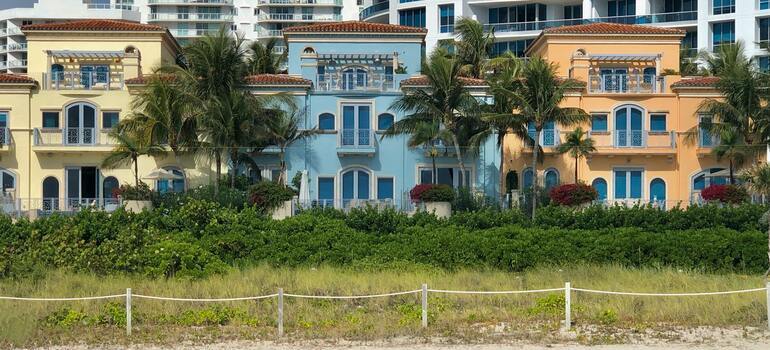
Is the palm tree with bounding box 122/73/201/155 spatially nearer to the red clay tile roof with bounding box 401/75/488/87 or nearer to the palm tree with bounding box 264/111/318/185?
the palm tree with bounding box 264/111/318/185

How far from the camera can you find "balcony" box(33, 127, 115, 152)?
42688 mm

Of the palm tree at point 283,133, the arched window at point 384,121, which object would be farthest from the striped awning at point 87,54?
the arched window at point 384,121

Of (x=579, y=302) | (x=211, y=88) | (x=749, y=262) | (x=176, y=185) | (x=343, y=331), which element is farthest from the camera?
(x=176, y=185)

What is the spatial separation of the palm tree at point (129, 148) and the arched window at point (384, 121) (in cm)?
910

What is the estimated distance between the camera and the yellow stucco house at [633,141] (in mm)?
44188

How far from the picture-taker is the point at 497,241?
1144 inches

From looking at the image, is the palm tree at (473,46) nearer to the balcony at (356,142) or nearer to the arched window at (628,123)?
the arched window at (628,123)

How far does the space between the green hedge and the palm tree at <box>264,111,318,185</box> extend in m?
9.54

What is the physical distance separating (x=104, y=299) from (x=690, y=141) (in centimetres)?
2949

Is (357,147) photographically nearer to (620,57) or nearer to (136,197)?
(136,197)

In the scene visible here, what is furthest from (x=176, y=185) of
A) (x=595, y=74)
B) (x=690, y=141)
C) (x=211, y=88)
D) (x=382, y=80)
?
(x=690, y=141)

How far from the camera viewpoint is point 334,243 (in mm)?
29609

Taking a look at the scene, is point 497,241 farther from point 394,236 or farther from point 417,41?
point 417,41

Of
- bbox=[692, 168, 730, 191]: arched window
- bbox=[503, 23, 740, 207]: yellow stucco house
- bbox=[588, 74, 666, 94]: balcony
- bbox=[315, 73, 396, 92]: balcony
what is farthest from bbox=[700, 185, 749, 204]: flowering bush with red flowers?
bbox=[315, 73, 396, 92]: balcony
